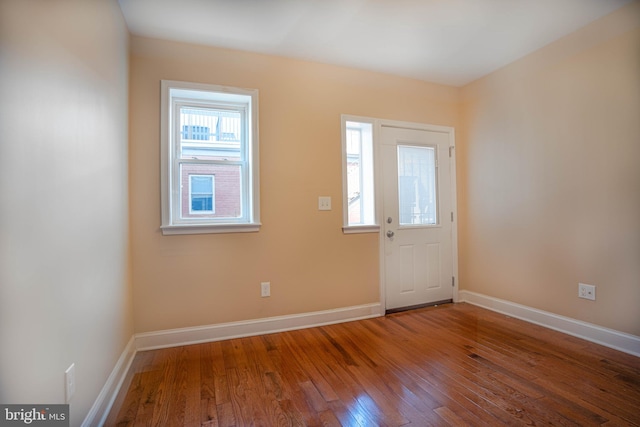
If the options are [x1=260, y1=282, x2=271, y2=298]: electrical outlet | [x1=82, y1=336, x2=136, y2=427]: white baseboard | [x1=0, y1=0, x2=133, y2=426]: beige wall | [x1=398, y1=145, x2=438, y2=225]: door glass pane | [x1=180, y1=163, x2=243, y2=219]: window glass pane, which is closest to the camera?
[x1=0, y1=0, x2=133, y2=426]: beige wall

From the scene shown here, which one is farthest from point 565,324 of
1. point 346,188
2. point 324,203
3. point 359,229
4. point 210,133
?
point 210,133

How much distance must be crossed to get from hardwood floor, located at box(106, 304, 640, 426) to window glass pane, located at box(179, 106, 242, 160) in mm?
1667

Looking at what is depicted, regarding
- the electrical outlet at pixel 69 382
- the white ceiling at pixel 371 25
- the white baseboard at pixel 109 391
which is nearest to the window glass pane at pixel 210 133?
the white ceiling at pixel 371 25

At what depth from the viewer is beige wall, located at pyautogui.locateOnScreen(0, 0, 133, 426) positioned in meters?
0.89

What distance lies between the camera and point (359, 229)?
2.98 meters

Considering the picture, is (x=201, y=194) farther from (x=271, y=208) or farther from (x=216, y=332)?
(x=216, y=332)

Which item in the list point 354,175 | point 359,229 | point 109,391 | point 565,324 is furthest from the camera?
point 354,175

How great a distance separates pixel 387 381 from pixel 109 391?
5.49 ft

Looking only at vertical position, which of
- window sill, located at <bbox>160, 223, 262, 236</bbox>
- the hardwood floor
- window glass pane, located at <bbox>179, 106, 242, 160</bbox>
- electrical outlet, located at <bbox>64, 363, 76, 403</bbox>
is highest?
window glass pane, located at <bbox>179, 106, 242, 160</bbox>

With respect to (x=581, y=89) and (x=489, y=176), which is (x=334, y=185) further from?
(x=581, y=89)

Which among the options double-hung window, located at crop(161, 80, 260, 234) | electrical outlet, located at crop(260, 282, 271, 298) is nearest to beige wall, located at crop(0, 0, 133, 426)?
double-hung window, located at crop(161, 80, 260, 234)

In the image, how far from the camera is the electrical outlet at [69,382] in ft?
3.87

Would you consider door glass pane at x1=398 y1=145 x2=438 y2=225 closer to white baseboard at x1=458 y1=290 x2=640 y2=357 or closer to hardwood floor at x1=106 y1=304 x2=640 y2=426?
white baseboard at x1=458 y1=290 x2=640 y2=357

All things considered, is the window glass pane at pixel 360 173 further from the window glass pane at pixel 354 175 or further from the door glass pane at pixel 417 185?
the door glass pane at pixel 417 185
